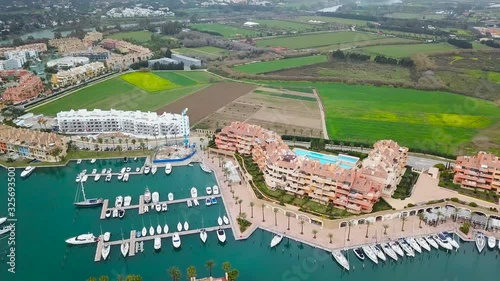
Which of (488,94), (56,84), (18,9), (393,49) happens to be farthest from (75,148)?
(18,9)

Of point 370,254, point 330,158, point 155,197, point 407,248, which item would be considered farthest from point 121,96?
point 407,248

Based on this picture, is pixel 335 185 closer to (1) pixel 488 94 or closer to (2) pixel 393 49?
(1) pixel 488 94

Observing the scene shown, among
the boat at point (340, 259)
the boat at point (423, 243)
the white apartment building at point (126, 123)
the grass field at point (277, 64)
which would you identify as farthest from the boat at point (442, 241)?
the grass field at point (277, 64)

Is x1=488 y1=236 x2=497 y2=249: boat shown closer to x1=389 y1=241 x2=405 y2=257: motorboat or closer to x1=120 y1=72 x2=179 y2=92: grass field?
x1=389 y1=241 x2=405 y2=257: motorboat

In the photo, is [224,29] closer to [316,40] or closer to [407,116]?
[316,40]

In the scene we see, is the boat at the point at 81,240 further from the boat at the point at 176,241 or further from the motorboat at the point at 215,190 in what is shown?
the motorboat at the point at 215,190

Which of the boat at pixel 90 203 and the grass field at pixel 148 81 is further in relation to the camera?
the grass field at pixel 148 81
